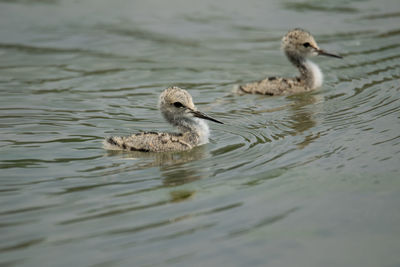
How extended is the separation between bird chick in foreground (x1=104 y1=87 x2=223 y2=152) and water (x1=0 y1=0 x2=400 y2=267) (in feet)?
0.48

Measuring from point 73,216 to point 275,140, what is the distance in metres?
2.86

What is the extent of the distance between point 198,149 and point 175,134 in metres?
0.36

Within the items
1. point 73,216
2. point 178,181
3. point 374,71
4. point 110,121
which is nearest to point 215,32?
point 374,71

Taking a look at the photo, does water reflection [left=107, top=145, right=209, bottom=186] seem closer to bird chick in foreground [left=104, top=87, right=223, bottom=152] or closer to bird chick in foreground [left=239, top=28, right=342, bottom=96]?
bird chick in foreground [left=104, top=87, right=223, bottom=152]

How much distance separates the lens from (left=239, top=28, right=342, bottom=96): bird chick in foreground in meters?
10.0

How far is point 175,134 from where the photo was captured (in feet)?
25.4

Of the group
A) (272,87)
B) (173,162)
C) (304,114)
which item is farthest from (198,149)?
(272,87)

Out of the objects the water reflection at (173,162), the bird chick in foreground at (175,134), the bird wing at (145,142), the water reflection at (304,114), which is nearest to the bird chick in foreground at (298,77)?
the water reflection at (304,114)

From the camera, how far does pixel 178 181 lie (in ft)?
21.3

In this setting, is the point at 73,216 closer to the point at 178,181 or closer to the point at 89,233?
the point at 89,233

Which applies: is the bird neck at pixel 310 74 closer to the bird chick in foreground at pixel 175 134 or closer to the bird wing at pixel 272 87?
the bird wing at pixel 272 87

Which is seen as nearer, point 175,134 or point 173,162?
point 173,162

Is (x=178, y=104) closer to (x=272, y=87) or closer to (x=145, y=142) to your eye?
(x=145, y=142)

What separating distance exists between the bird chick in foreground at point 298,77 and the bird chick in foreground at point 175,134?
2361 mm
